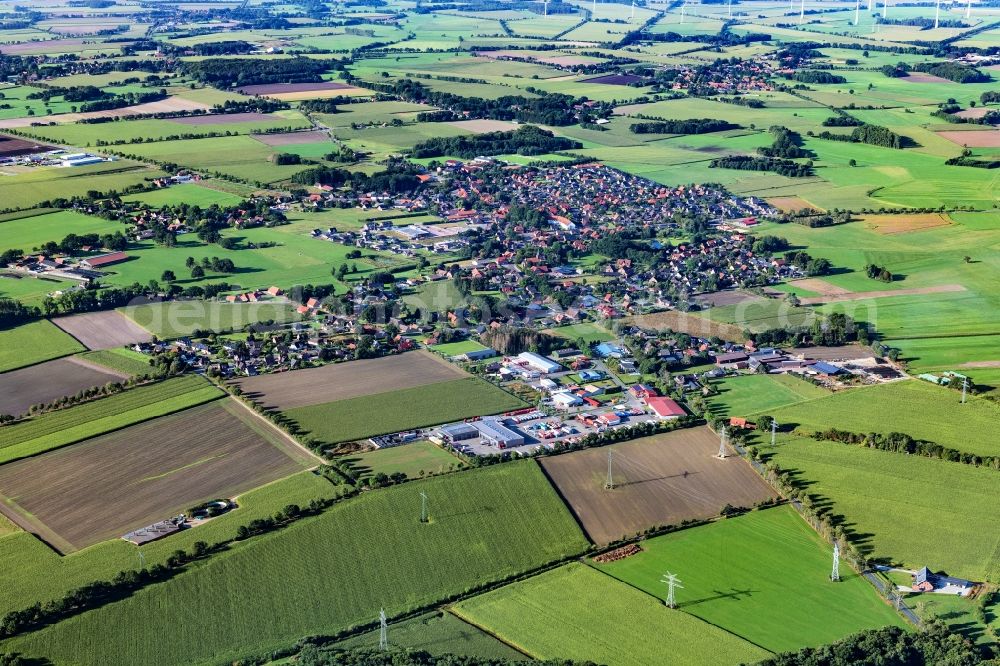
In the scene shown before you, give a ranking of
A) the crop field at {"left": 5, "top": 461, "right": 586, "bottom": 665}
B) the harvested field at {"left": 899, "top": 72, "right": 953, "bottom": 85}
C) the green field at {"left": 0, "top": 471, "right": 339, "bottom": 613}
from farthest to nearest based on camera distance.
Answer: the harvested field at {"left": 899, "top": 72, "right": 953, "bottom": 85} < the green field at {"left": 0, "top": 471, "right": 339, "bottom": 613} < the crop field at {"left": 5, "top": 461, "right": 586, "bottom": 665}

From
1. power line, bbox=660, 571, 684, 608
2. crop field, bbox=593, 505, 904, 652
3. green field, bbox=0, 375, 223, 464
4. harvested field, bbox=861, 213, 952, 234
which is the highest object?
green field, bbox=0, 375, 223, 464

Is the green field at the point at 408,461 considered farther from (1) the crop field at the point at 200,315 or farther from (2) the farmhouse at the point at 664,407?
(1) the crop field at the point at 200,315

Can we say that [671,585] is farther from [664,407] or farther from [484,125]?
[484,125]

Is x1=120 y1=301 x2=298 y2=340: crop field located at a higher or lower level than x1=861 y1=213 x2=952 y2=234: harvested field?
higher

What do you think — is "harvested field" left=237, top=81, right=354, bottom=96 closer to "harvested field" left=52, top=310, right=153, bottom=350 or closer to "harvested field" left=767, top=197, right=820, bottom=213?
"harvested field" left=767, top=197, right=820, bottom=213

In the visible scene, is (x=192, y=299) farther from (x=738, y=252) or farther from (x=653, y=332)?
(x=738, y=252)

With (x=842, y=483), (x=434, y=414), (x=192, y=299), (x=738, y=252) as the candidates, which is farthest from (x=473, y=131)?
(x=842, y=483)

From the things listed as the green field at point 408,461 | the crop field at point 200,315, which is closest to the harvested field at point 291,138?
the crop field at point 200,315

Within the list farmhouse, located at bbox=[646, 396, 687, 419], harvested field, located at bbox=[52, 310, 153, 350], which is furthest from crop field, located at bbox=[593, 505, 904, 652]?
harvested field, located at bbox=[52, 310, 153, 350]
